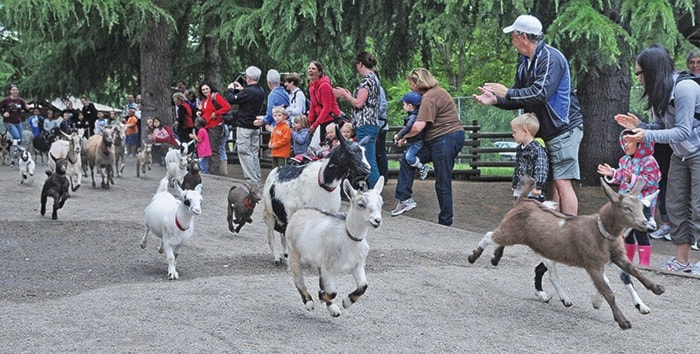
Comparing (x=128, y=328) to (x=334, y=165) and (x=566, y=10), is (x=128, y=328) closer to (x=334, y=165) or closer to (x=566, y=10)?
(x=334, y=165)

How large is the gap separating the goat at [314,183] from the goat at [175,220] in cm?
80

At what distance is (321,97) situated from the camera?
13.3 m

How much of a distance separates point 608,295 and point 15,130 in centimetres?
1936


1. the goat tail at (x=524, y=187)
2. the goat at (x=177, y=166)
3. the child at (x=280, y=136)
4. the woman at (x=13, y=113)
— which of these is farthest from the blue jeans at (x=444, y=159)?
the woman at (x=13, y=113)

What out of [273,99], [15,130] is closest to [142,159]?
[273,99]

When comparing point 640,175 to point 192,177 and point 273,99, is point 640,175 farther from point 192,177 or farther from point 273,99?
point 273,99

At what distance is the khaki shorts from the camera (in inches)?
345

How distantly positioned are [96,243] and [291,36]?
675 cm

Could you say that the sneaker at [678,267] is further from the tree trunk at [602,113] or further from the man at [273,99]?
the tree trunk at [602,113]

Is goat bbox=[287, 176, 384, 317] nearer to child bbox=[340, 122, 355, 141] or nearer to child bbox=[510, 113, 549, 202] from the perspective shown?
child bbox=[510, 113, 549, 202]

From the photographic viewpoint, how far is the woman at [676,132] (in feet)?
28.3

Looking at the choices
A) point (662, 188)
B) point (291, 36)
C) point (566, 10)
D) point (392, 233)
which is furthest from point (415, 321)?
point (291, 36)

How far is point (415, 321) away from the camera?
23.4ft

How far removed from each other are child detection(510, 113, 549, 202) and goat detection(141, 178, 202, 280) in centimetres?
306
